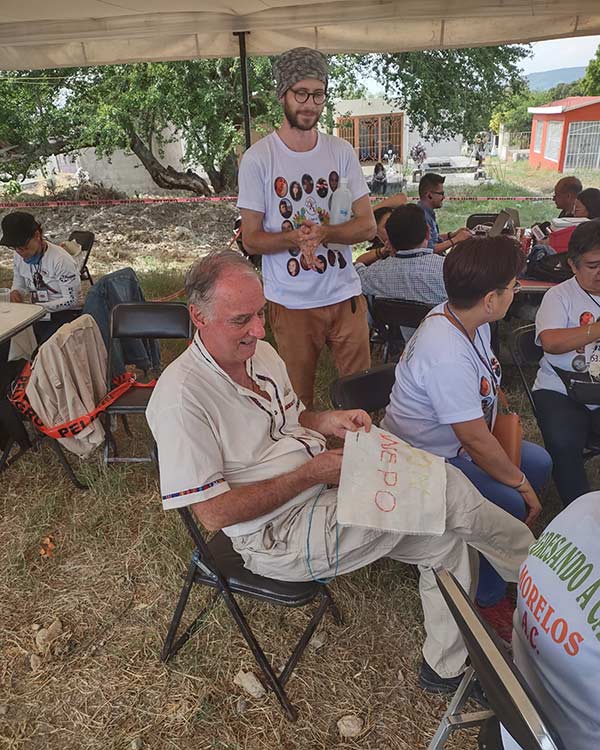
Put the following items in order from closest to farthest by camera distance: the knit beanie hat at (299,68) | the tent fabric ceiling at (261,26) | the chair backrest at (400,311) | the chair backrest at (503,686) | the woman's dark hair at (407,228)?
1. the chair backrest at (503,686)
2. the knit beanie hat at (299,68)
3. the chair backrest at (400,311)
4. the woman's dark hair at (407,228)
5. the tent fabric ceiling at (261,26)

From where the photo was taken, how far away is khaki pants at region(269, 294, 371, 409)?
274 cm

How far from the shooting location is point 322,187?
2623 millimetres

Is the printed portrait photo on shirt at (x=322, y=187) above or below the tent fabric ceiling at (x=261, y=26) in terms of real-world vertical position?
below

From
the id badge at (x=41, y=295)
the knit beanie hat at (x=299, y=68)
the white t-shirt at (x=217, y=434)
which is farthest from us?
the id badge at (x=41, y=295)

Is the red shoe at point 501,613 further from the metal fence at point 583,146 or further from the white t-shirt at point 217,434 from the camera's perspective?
the metal fence at point 583,146

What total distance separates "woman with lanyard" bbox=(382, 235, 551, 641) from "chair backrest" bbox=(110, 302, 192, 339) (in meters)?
1.53

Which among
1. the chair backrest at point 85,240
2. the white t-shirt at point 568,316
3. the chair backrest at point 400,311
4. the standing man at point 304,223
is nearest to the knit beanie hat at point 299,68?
the standing man at point 304,223

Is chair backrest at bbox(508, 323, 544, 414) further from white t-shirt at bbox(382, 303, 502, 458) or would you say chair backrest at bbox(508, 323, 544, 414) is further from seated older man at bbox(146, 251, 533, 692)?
seated older man at bbox(146, 251, 533, 692)

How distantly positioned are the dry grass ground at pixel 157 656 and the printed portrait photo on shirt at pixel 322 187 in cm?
169

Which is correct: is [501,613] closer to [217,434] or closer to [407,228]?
[217,434]

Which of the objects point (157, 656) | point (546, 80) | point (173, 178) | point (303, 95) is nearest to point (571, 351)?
point (303, 95)

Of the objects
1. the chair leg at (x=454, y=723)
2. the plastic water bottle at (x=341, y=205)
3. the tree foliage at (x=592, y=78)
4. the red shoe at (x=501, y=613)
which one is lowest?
the red shoe at (x=501, y=613)

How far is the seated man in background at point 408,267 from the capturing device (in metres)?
3.27

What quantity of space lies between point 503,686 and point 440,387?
3.71ft
